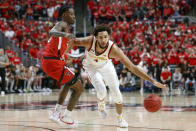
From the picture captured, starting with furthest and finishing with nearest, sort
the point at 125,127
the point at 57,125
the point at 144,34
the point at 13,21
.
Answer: the point at 13,21
the point at 144,34
the point at 57,125
the point at 125,127

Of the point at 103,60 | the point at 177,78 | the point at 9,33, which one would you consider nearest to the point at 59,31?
the point at 103,60

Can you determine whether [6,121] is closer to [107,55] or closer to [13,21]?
[107,55]

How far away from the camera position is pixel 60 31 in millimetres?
5625

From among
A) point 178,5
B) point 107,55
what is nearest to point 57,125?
point 107,55

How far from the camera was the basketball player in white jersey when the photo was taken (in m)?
5.74

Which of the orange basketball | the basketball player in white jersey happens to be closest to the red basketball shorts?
the basketball player in white jersey

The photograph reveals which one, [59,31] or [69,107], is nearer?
[59,31]

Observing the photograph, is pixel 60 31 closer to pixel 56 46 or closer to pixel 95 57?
pixel 56 46

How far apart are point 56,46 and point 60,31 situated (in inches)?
12.8

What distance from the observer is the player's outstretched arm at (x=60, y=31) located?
5527 mm

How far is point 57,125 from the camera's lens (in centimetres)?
614

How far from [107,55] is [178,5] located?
17.7 m

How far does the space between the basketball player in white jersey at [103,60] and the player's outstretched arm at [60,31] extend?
0.20 meters

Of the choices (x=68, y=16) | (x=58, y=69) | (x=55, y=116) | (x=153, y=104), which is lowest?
(x=55, y=116)
